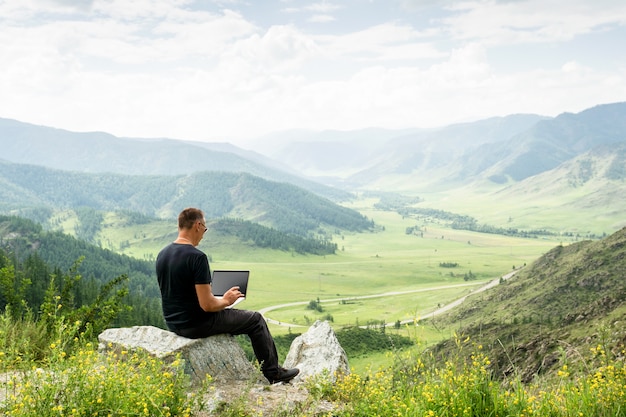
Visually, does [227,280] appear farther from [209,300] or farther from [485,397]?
[485,397]

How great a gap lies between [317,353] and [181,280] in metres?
6.57

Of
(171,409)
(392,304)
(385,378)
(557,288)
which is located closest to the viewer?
(171,409)

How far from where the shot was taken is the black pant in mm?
12422

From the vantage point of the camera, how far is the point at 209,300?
38.4 ft

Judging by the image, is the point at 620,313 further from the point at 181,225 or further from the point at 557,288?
the point at 557,288

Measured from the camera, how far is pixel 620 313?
5484 centimetres

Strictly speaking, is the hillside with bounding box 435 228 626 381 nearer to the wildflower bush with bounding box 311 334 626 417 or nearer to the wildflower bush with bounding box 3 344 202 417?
the wildflower bush with bounding box 311 334 626 417

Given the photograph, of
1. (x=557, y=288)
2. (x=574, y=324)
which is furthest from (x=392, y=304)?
(x=574, y=324)

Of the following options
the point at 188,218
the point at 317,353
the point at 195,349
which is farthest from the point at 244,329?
the point at 317,353

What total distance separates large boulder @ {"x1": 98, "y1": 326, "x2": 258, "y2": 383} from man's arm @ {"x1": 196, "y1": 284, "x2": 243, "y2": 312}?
4.14ft

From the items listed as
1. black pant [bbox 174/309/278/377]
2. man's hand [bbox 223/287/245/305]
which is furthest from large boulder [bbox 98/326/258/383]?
man's hand [bbox 223/287/245/305]

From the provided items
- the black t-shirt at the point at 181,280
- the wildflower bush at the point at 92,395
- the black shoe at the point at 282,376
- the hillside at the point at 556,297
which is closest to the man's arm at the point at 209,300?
the black t-shirt at the point at 181,280

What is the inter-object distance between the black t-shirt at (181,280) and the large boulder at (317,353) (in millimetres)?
4492

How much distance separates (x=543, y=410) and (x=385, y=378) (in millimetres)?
2842
